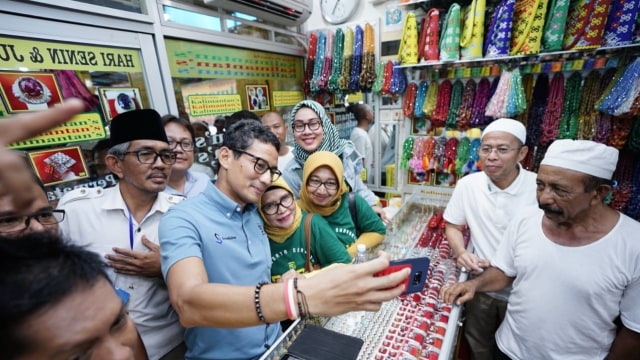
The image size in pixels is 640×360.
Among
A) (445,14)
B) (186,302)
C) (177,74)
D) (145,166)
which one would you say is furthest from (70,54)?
(445,14)

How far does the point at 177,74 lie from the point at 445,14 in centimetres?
301

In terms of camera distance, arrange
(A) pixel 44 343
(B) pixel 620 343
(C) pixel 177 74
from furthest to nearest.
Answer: (C) pixel 177 74, (B) pixel 620 343, (A) pixel 44 343

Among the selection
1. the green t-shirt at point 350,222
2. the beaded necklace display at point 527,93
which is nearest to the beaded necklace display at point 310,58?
the green t-shirt at point 350,222

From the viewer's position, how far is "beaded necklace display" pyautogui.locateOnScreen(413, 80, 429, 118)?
3.26m

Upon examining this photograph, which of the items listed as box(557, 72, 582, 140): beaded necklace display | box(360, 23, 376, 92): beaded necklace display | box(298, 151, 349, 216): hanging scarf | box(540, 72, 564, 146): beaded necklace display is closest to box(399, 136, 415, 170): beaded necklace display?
box(360, 23, 376, 92): beaded necklace display

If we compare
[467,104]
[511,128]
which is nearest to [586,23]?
[467,104]

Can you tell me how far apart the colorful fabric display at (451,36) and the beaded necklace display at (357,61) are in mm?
1046

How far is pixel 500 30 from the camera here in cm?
258

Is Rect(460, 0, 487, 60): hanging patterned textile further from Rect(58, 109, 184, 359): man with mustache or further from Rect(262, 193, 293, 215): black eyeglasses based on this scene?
Rect(58, 109, 184, 359): man with mustache

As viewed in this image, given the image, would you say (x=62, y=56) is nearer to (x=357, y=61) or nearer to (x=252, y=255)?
(x=252, y=255)

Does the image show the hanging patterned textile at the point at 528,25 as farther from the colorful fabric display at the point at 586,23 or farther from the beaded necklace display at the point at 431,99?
the beaded necklace display at the point at 431,99

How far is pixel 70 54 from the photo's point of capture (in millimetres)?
1858

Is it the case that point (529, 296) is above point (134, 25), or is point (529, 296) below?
below

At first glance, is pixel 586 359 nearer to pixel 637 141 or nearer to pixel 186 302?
pixel 186 302
